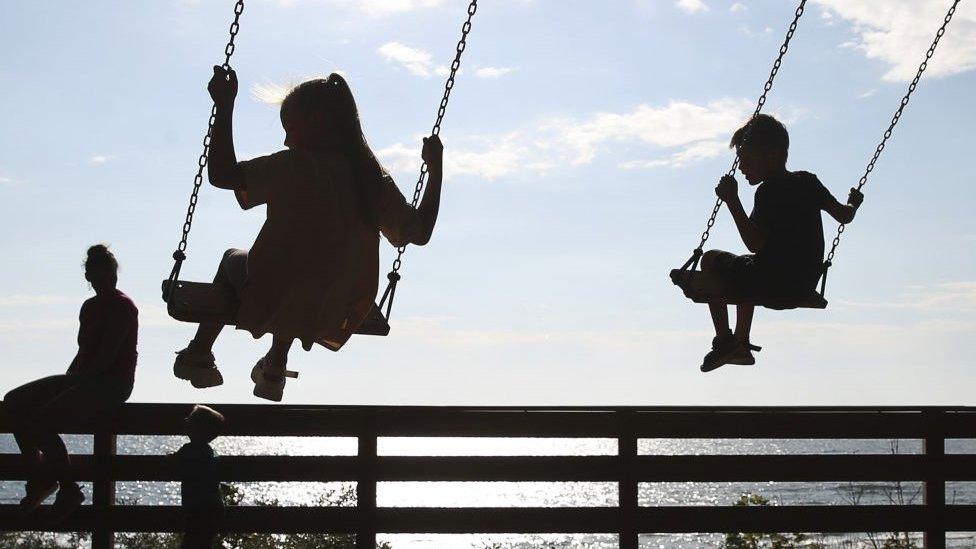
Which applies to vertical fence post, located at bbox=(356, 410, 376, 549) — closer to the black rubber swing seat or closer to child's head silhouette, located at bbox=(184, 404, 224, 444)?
child's head silhouette, located at bbox=(184, 404, 224, 444)

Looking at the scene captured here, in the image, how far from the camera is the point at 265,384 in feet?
18.5

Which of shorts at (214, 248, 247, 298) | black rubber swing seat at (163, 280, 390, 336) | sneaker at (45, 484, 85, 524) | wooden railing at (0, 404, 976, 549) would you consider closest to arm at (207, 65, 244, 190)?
shorts at (214, 248, 247, 298)

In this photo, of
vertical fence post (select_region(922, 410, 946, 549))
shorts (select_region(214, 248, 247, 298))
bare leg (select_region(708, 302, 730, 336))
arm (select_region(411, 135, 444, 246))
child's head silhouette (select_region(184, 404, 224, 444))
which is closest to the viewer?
shorts (select_region(214, 248, 247, 298))

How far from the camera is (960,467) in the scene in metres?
6.98

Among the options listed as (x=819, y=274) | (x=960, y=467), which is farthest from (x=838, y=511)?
(x=819, y=274)

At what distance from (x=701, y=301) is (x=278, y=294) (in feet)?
8.71

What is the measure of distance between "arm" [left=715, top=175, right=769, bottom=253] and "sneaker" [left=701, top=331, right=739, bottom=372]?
2.08 ft

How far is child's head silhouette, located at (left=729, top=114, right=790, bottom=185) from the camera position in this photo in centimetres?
670

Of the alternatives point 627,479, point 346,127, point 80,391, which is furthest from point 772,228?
point 80,391

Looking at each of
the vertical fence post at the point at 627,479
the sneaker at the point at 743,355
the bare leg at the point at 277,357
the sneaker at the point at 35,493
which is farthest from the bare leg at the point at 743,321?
the sneaker at the point at 35,493

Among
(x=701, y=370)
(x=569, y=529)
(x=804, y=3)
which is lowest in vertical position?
(x=569, y=529)

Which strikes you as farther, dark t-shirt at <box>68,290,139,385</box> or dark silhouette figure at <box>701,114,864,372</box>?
dark silhouette figure at <box>701,114,864,372</box>

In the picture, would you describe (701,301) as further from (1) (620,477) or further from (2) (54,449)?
(2) (54,449)

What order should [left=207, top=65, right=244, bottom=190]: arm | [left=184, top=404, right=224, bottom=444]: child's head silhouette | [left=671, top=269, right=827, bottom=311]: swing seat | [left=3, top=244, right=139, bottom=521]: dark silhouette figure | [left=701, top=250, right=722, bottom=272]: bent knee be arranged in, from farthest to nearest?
[left=701, top=250, right=722, bottom=272]: bent knee
[left=671, top=269, right=827, bottom=311]: swing seat
[left=3, top=244, right=139, bottom=521]: dark silhouette figure
[left=184, top=404, right=224, bottom=444]: child's head silhouette
[left=207, top=65, right=244, bottom=190]: arm
